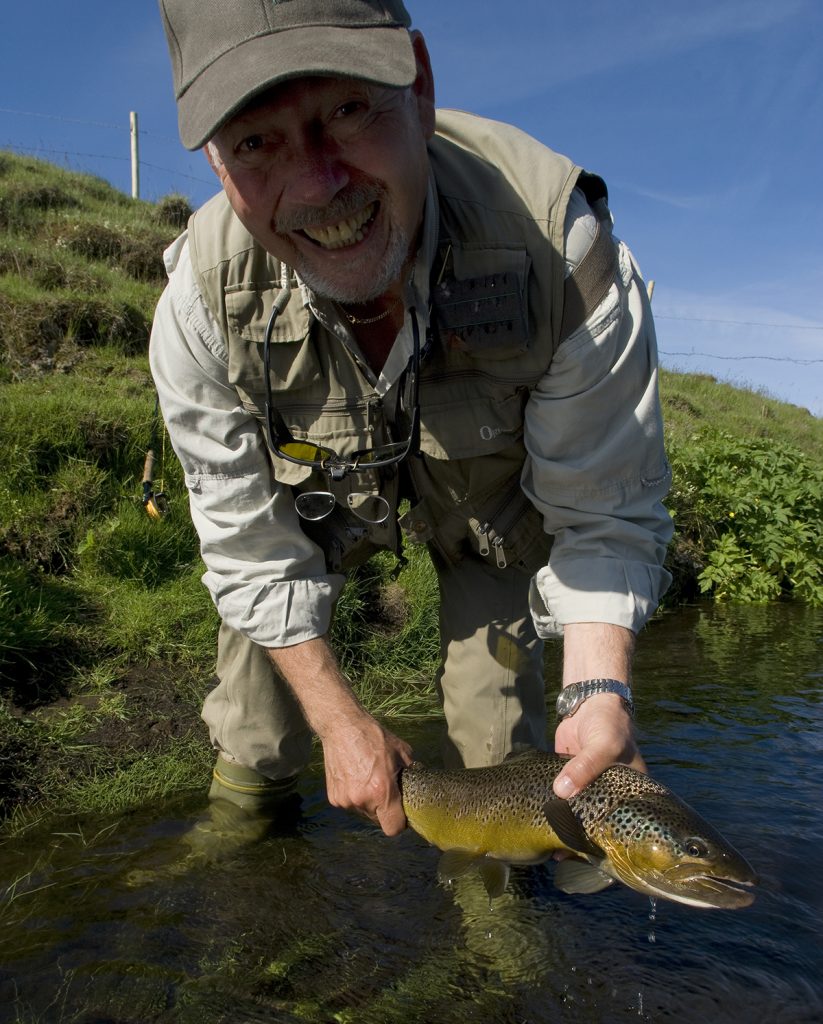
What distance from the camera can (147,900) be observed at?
3.63m

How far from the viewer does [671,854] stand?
256 cm

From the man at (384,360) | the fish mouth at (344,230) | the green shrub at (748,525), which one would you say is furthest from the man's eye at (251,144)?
the green shrub at (748,525)

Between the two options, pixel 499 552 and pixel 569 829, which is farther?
pixel 499 552

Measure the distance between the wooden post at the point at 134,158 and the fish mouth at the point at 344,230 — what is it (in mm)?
14549

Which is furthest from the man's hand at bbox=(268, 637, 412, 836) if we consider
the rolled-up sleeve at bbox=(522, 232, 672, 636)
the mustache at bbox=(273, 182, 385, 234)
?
the mustache at bbox=(273, 182, 385, 234)

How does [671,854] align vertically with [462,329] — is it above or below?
below

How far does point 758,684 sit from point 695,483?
3.05 metres

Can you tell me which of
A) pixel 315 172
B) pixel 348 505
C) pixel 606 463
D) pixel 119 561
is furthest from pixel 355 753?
pixel 119 561

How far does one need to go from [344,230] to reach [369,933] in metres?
2.46

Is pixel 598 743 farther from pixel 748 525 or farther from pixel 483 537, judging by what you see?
pixel 748 525

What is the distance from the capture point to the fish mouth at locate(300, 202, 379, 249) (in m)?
2.78

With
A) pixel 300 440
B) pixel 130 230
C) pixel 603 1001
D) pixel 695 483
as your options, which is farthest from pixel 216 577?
pixel 130 230

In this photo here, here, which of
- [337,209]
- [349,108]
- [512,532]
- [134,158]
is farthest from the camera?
[134,158]

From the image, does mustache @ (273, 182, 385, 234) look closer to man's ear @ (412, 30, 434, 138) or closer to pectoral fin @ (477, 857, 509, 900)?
man's ear @ (412, 30, 434, 138)
